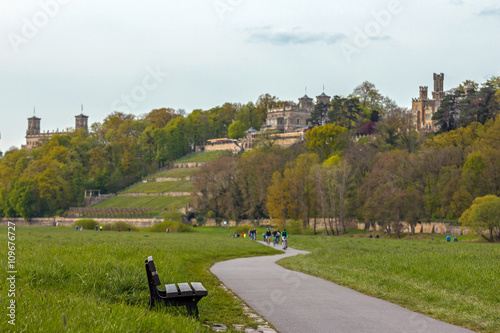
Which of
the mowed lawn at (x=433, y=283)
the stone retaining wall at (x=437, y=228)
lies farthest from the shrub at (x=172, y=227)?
the mowed lawn at (x=433, y=283)

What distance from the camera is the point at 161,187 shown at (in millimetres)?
146125

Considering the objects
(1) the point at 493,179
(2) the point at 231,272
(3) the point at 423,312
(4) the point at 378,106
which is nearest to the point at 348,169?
(1) the point at 493,179

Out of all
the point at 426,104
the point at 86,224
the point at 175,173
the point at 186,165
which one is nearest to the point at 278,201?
the point at 86,224

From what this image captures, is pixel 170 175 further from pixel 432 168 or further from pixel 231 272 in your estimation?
pixel 231 272

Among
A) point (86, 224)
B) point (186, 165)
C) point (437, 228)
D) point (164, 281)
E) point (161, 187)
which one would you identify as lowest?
point (86, 224)

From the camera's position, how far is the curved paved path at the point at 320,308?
438 inches

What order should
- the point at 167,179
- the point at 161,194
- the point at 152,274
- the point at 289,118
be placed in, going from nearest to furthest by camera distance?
the point at 152,274 → the point at 161,194 → the point at 167,179 → the point at 289,118

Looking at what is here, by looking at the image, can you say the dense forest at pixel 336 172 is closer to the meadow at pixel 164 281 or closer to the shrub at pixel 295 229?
the shrub at pixel 295 229

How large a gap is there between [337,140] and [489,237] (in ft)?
179

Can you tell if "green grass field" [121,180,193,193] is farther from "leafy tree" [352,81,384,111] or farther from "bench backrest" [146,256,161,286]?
"bench backrest" [146,256,161,286]

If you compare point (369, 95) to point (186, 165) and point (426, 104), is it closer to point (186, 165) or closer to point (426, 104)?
point (426, 104)

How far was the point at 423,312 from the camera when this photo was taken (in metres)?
12.9

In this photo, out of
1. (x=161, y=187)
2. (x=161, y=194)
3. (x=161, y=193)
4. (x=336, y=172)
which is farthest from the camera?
(x=161, y=187)

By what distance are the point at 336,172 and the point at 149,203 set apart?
203ft
